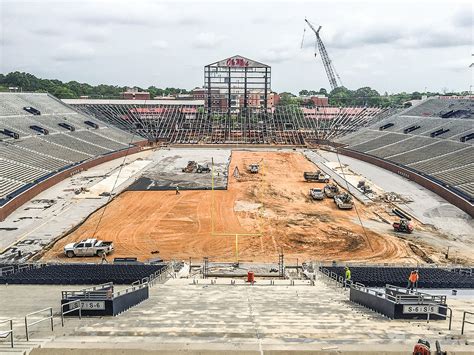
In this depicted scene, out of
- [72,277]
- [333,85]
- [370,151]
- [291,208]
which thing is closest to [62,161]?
[291,208]

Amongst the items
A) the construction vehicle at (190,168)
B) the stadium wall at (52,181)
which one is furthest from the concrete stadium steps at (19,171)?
the construction vehicle at (190,168)

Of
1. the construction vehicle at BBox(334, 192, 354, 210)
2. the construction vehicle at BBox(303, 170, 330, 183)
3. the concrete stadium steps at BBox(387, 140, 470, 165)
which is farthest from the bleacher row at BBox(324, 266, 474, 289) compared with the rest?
the concrete stadium steps at BBox(387, 140, 470, 165)

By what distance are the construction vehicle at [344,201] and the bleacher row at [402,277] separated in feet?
54.1

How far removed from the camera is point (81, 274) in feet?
71.8

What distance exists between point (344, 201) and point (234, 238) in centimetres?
1526

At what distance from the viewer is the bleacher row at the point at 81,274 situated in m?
19.5

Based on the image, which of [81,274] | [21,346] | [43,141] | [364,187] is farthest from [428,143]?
[21,346]

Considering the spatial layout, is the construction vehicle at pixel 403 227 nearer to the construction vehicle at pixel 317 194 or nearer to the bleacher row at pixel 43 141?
the construction vehicle at pixel 317 194

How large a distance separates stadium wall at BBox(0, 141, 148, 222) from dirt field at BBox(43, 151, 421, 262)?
24.6 feet

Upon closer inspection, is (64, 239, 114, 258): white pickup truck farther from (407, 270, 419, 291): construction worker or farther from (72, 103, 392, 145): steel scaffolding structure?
(72, 103, 392, 145): steel scaffolding structure

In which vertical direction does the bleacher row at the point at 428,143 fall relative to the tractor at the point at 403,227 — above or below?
above

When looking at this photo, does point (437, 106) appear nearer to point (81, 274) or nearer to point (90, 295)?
point (81, 274)

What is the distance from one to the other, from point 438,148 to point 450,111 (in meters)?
21.4

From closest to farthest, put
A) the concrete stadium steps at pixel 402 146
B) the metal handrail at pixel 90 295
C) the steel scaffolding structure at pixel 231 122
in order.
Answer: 1. the metal handrail at pixel 90 295
2. the concrete stadium steps at pixel 402 146
3. the steel scaffolding structure at pixel 231 122
